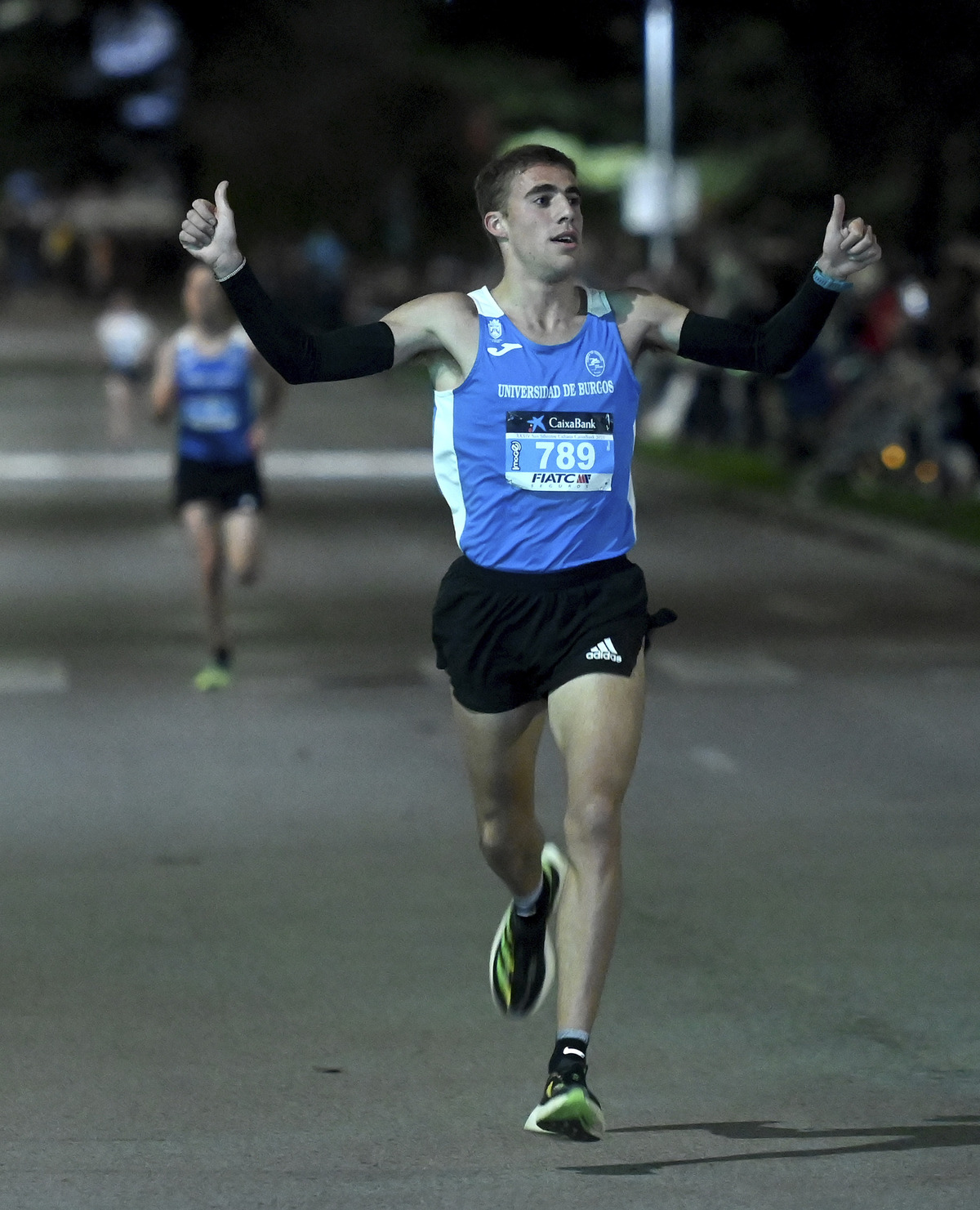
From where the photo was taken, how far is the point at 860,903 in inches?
331

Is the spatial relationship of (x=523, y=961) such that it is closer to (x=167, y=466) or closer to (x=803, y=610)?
(x=803, y=610)

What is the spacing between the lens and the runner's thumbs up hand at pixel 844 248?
6.19 meters

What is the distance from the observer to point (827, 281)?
6242 millimetres

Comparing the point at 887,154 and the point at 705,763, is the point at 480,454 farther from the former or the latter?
the point at 887,154

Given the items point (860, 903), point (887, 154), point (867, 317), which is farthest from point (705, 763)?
point (887, 154)

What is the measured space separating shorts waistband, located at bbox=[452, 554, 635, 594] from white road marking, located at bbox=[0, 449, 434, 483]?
22143mm

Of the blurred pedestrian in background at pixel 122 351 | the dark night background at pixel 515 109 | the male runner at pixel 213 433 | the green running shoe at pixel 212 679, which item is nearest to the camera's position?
the male runner at pixel 213 433

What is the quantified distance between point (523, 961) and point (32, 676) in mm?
7511

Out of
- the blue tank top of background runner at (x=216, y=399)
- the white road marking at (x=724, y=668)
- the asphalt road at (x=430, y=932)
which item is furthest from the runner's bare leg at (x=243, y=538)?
the white road marking at (x=724, y=668)

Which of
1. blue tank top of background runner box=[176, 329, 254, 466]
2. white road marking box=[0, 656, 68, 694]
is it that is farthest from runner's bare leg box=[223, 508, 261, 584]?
white road marking box=[0, 656, 68, 694]

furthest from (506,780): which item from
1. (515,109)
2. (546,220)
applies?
(515,109)

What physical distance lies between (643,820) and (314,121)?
6770 centimetres

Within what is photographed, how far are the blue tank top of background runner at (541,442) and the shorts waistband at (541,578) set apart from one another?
14 millimetres

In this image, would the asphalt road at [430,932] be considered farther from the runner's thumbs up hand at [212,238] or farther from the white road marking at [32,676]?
the runner's thumbs up hand at [212,238]
